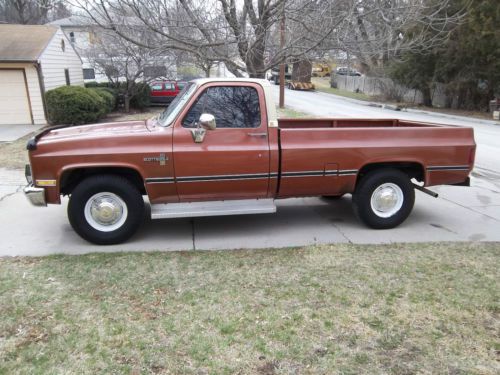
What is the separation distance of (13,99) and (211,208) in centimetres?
1560

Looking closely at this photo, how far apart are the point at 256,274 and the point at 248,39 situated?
5.66 m

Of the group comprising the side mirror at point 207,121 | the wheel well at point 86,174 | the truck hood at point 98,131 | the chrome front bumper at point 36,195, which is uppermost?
the side mirror at point 207,121

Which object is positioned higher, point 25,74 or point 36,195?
point 25,74

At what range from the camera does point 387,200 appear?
18.6 ft

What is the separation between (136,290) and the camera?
13.4 feet

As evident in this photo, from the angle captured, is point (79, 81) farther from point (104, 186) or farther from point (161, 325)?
point (161, 325)

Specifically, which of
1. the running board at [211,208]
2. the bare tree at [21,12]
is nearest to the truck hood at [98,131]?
the running board at [211,208]

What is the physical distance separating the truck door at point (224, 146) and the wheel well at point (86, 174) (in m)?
0.57

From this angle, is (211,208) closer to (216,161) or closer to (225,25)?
(216,161)

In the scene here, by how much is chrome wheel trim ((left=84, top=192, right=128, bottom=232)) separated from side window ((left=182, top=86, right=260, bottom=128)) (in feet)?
3.95

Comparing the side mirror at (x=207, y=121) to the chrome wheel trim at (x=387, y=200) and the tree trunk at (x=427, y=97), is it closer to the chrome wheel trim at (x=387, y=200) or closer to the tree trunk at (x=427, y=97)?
the chrome wheel trim at (x=387, y=200)

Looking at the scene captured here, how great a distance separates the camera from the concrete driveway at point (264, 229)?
5203mm

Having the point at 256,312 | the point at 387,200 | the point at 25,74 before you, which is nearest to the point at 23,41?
the point at 25,74

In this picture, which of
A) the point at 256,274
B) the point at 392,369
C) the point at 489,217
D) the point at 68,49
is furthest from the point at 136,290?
the point at 68,49
